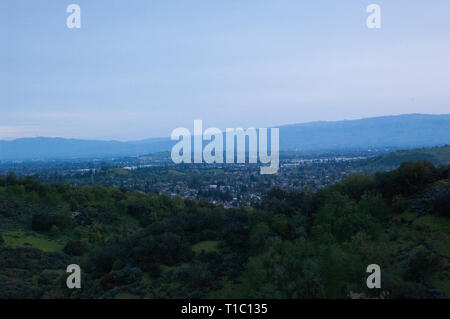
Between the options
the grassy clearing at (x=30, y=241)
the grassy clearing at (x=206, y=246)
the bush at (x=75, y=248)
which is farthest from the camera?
the bush at (x=75, y=248)

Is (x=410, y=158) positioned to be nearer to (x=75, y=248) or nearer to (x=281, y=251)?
(x=281, y=251)

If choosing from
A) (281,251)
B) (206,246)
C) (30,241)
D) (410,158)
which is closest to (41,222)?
(30,241)

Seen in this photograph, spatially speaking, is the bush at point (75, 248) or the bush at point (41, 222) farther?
the bush at point (41, 222)

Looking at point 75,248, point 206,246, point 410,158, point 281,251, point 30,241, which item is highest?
point 410,158

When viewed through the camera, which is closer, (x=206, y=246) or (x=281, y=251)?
(x=281, y=251)

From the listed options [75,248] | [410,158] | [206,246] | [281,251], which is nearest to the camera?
[281,251]

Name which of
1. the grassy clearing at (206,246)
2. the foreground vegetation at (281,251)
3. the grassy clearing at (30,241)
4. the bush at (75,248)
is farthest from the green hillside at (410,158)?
the grassy clearing at (30,241)

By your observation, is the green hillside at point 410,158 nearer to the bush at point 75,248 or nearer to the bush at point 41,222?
the bush at point 75,248

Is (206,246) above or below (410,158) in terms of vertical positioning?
below

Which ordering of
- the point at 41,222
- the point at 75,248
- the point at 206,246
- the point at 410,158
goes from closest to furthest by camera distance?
the point at 206,246, the point at 75,248, the point at 41,222, the point at 410,158
